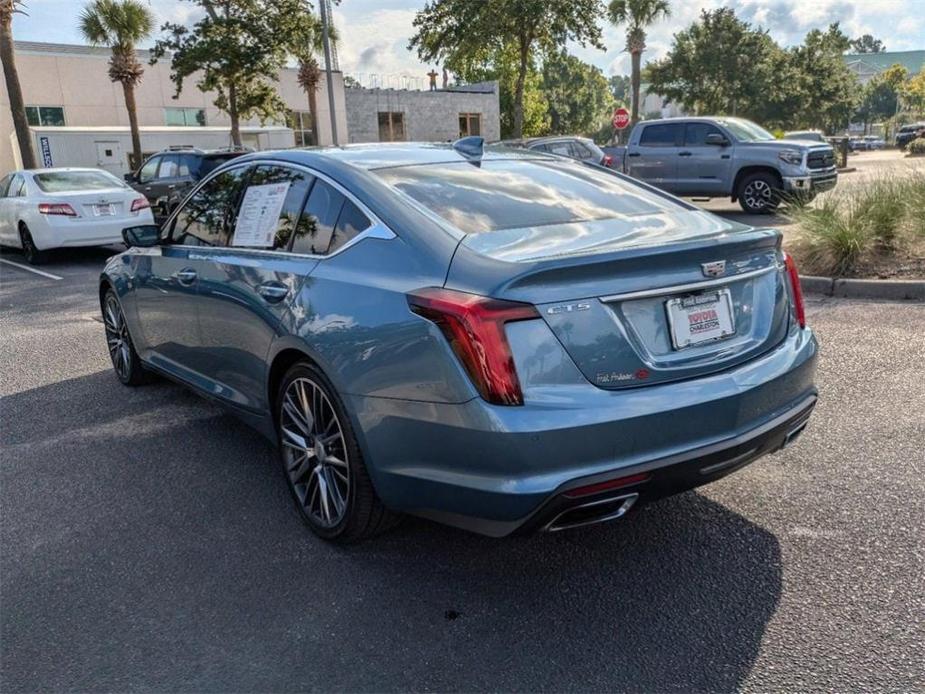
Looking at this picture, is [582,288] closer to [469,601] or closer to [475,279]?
[475,279]

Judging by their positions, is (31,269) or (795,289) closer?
(795,289)

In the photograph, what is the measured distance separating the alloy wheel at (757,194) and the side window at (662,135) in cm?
185

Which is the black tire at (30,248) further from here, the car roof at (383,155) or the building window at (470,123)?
the building window at (470,123)

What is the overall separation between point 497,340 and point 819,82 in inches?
2063

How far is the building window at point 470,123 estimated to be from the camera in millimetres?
47094

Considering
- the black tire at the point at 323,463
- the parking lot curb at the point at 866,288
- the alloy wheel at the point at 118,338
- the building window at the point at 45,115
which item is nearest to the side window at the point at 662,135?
the parking lot curb at the point at 866,288

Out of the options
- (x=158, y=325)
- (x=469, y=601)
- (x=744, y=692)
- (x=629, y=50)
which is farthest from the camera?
(x=629, y=50)

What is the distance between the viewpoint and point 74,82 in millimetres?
33156

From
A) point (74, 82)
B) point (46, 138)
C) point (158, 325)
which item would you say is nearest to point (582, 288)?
point (158, 325)

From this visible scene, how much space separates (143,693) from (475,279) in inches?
67.9

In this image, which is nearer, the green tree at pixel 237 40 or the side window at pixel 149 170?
the side window at pixel 149 170

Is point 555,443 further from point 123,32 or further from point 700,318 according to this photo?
point 123,32

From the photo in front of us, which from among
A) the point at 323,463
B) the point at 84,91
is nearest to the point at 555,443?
the point at 323,463

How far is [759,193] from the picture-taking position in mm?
15117
